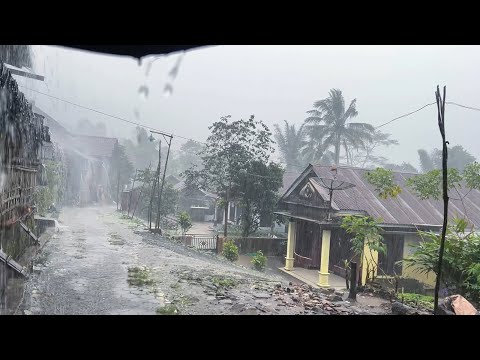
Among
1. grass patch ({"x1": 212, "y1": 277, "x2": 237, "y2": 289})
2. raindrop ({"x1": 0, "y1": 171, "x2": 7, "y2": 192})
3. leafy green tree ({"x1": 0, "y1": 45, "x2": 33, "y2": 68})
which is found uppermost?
leafy green tree ({"x1": 0, "y1": 45, "x2": 33, "y2": 68})

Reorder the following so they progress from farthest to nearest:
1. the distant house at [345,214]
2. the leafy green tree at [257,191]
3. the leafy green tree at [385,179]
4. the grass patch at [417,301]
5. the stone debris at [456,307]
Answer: the leafy green tree at [257,191] → the distant house at [345,214] → the leafy green tree at [385,179] → the grass patch at [417,301] → the stone debris at [456,307]

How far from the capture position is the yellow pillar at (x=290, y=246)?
5922mm

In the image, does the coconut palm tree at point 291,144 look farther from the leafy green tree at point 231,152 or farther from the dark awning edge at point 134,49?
the dark awning edge at point 134,49

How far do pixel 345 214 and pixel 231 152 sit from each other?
1908 millimetres

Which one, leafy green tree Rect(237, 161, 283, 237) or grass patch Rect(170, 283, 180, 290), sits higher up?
leafy green tree Rect(237, 161, 283, 237)

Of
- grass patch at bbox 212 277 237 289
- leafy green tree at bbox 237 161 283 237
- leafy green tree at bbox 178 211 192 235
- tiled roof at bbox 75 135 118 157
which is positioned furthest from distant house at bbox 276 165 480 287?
tiled roof at bbox 75 135 118 157

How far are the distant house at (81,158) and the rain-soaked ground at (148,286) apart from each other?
1.41 meters

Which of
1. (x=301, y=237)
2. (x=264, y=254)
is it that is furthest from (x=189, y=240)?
(x=301, y=237)

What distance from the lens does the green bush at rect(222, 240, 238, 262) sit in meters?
5.90

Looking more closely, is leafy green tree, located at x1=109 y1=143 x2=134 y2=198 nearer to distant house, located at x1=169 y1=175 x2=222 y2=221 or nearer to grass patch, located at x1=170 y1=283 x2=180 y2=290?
distant house, located at x1=169 y1=175 x2=222 y2=221

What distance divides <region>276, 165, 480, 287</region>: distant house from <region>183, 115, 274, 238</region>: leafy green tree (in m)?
0.75

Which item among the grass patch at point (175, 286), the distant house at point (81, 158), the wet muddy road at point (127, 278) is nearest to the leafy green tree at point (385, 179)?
the wet muddy road at point (127, 278)
